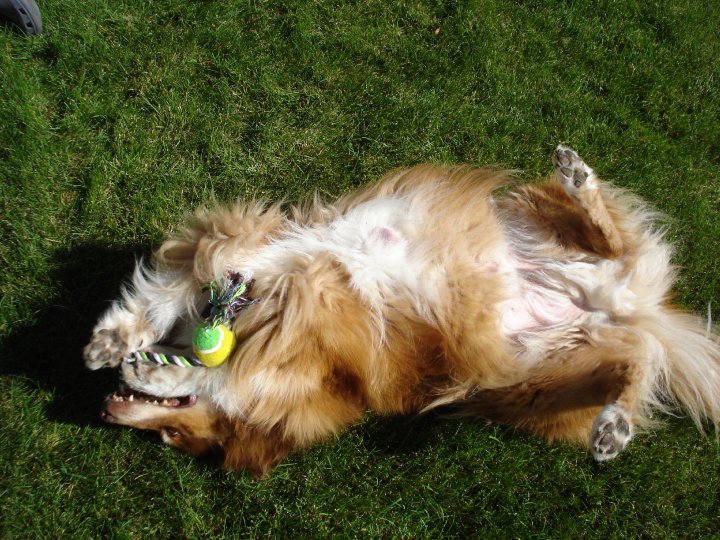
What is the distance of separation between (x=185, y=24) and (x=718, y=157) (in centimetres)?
441

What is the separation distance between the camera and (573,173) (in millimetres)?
3166

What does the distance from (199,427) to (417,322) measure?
1.36m

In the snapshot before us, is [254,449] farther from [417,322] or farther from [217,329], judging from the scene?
[417,322]

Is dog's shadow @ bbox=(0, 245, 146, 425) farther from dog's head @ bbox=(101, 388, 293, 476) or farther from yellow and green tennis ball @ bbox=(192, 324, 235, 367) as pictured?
yellow and green tennis ball @ bbox=(192, 324, 235, 367)

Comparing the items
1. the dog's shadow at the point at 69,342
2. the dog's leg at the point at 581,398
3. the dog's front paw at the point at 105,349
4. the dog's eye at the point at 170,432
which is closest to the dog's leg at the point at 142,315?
the dog's front paw at the point at 105,349

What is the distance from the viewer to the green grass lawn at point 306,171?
11.6ft

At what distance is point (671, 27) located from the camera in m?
4.73

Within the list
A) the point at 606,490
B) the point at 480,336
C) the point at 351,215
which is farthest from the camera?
the point at 606,490

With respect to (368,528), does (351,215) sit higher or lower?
higher

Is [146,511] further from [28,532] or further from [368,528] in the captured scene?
[368,528]

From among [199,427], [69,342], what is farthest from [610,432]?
[69,342]

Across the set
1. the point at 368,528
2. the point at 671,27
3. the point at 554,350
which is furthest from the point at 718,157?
the point at 368,528

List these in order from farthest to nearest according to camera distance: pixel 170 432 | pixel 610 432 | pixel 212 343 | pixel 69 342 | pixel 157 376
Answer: pixel 69 342 < pixel 170 432 < pixel 157 376 < pixel 212 343 < pixel 610 432

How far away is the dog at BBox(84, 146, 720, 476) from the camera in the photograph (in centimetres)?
290
